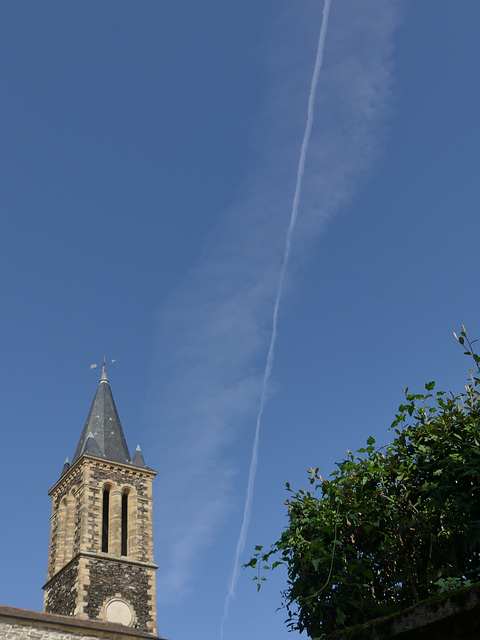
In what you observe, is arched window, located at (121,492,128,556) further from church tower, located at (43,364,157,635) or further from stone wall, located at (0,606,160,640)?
stone wall, located at (0,606,160,640)

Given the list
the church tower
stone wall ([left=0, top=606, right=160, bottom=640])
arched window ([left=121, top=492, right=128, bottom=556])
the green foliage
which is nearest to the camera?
the green foliage

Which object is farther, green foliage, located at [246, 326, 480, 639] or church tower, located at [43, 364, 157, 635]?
church tower, located at [43, 364, 157, 635]

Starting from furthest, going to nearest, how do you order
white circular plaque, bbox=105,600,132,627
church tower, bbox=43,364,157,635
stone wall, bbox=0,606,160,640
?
1. church tower, bbox=43,364,157,635
2. white circular plaque, bbox=105,600,132,627
3. stone wall, bbox=0,606,160,640

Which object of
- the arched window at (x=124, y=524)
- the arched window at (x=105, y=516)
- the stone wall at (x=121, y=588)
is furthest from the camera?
the arched window at (x=105, y=516)

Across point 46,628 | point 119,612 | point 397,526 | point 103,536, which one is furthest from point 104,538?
point 397,526

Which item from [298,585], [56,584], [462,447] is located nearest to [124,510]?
[56,584]

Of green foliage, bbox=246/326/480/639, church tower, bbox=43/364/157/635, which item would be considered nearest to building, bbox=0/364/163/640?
church tower, bbox=43/364/157/635

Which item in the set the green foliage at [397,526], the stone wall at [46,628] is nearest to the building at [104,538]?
the stone wall at [46,628]

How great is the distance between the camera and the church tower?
2492cm

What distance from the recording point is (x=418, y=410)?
643cm

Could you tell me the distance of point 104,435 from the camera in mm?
31672

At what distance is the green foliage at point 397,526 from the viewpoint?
204 inches

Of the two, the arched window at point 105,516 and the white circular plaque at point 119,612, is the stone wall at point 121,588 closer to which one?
the white circular plaque at point 119,612

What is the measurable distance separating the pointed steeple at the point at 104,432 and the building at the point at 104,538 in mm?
55
